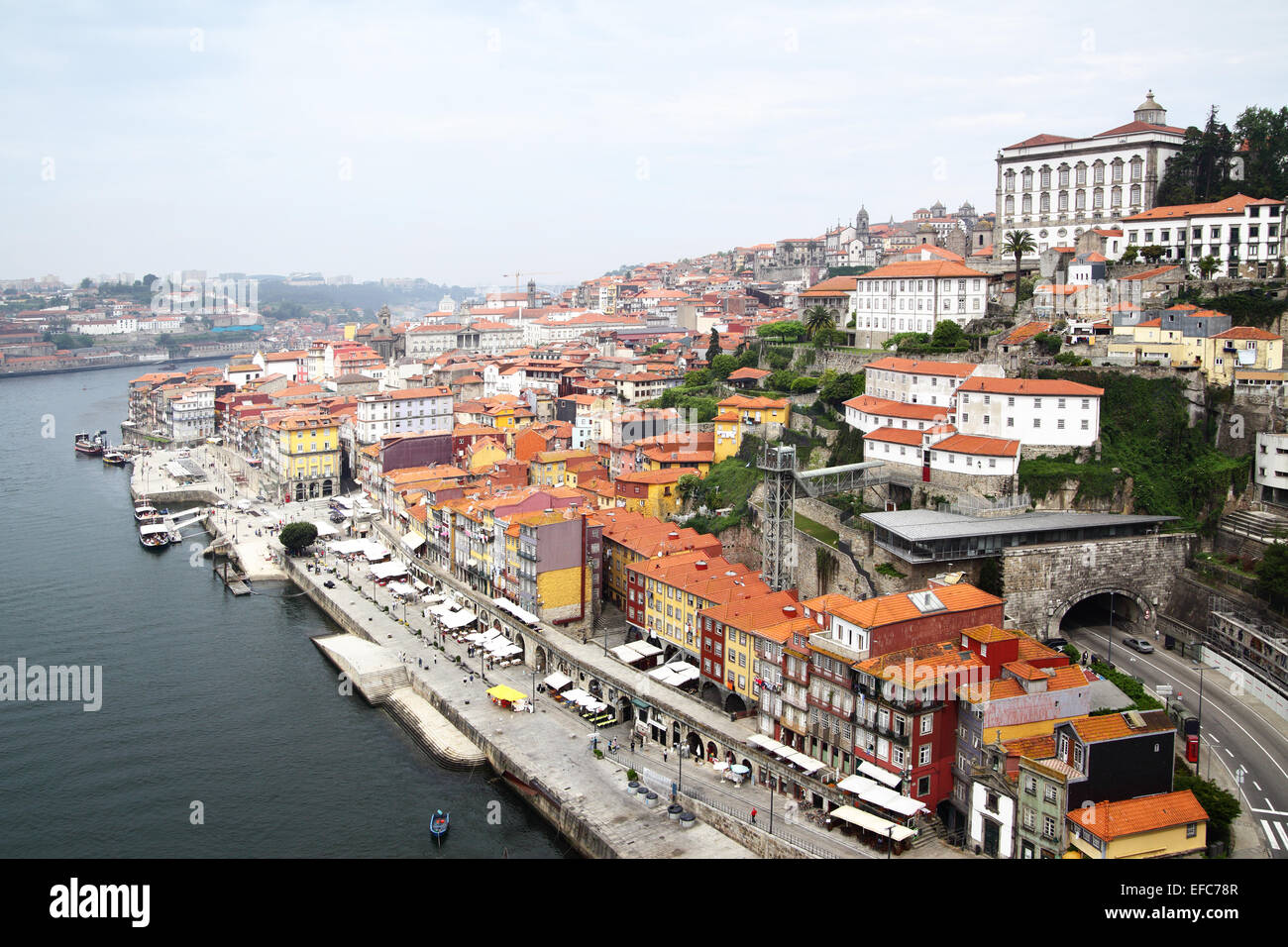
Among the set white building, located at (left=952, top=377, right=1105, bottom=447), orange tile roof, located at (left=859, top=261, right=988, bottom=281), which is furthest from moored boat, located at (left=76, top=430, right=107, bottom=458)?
white building, located at (left=952, top=377, right=1105, bottom=447)

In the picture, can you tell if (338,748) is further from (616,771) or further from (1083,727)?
(1083,727)

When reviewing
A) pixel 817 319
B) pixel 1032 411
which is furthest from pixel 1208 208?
pixel 817 319

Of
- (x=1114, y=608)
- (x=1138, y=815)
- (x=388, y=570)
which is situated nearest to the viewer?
(x=1138, y=815)

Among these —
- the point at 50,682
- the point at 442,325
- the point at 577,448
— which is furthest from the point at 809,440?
the point at 442,325

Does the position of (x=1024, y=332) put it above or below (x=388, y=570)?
above

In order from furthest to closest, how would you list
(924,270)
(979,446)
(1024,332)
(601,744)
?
(924,270) < (1024,332) < (979,446) < (601,744)

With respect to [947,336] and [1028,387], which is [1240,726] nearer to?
[1028,387]
